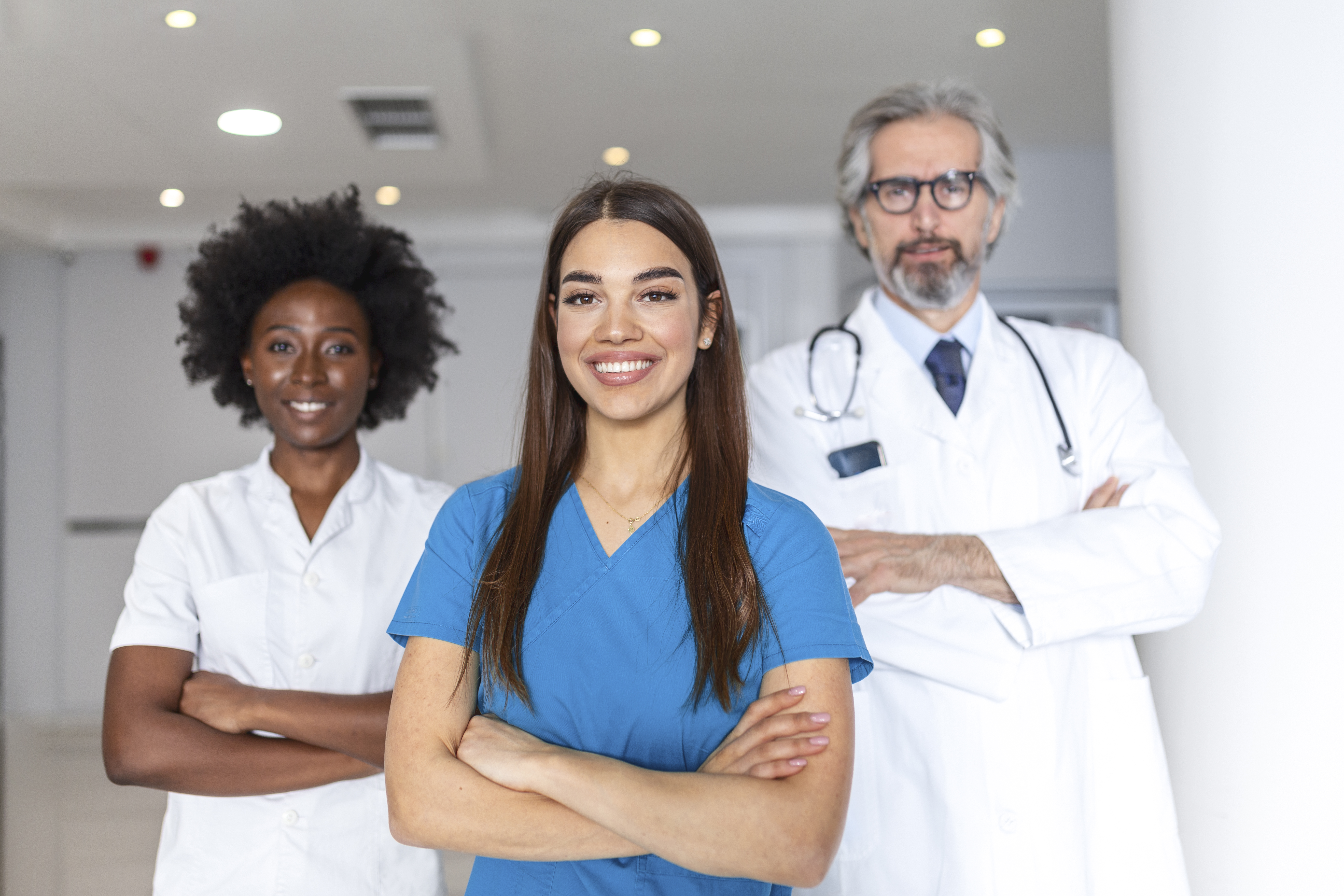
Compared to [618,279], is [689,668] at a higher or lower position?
lower

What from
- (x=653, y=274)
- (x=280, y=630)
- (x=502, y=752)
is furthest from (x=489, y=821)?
(x=280, y=630)

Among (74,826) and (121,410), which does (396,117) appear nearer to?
(74,826)

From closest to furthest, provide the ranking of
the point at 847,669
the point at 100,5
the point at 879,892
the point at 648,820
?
the point at 648,820, the point at 847,669, the point at 879,892, the point at 100,5

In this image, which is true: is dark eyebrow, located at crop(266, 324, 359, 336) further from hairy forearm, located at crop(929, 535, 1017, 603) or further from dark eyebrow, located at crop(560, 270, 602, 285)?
hairy forearm, located at crop(929, 535, 1017, 603)

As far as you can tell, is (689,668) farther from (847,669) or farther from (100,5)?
(100,5)

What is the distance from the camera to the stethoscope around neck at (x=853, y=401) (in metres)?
1.81

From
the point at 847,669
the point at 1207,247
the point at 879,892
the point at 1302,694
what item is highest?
the point at 1207,247

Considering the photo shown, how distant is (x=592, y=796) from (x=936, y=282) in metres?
1.15

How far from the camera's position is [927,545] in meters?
1.67

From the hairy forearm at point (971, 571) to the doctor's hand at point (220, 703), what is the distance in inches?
40.8

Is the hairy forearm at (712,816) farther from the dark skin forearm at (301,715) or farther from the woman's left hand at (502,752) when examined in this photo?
the dark skin forearm at (301,715)

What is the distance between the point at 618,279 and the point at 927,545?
701 millimetres

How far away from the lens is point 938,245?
74.1 inches

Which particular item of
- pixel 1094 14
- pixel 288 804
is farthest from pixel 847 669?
pixel 1094 14
